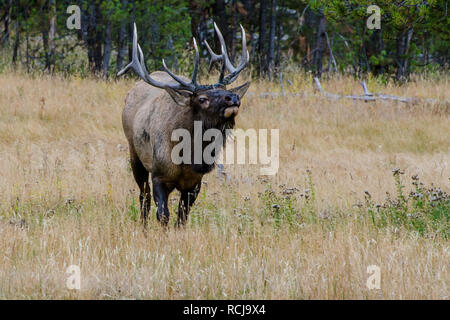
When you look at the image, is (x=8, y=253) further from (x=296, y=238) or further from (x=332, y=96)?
Result: (x=332, y=96)

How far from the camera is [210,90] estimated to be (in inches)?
250

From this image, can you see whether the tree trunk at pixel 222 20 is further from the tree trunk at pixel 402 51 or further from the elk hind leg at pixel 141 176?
the elk hind leg at pixel 141 176

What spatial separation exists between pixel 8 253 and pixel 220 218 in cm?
218

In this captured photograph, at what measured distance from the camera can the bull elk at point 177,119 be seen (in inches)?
246

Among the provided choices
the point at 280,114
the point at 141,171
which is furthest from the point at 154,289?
the point at 280,114

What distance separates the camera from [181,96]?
21.2 feet

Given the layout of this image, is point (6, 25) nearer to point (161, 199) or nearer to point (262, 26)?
point (262, 26)

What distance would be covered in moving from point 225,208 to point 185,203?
1.00m

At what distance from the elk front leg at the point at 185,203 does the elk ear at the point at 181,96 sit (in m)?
0.89

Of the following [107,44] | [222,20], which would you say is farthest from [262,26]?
[107,44]

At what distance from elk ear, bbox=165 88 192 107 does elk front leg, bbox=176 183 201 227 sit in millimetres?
892

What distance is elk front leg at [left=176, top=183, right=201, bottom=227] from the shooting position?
22.4ft

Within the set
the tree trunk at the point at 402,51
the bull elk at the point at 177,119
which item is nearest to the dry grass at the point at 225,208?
the bull elk at the point at 177,119
